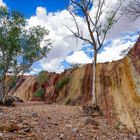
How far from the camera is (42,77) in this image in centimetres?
5072

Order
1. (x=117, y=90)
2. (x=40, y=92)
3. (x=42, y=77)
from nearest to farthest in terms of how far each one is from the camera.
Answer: (x=117, y=90), (x=40, y=92), (x=42, y=77)

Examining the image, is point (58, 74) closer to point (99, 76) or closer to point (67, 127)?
point (99, 76)

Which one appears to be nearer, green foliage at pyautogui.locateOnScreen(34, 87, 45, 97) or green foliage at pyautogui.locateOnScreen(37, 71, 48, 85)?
green foliage at pyautogui.locateOnScreen(34, 87, 45, 97)

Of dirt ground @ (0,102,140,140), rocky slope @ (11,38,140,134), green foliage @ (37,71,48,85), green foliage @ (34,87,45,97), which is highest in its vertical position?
green foliage @ (37,71,48,85)

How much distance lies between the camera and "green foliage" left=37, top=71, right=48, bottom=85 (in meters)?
50.5

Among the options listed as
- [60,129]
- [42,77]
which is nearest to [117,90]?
[60,129]

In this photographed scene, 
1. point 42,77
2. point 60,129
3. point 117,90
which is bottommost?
point 60,129

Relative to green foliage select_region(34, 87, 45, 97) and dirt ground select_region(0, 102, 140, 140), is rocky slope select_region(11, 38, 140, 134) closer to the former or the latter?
dirt ground select_region(0, 102, 140, 140)

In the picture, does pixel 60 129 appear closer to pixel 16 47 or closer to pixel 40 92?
pixel 16 47

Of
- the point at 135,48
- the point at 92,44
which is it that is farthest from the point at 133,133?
the point at 92,44

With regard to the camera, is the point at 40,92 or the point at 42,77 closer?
the point at 40,92

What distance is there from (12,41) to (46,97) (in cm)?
1868

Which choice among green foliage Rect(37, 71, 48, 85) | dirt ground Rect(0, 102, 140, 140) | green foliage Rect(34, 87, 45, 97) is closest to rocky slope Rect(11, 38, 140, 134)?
dirt ground Rect(0, 102, 140, 140)

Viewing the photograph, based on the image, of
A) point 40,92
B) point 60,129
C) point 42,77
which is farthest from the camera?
point 42,77
